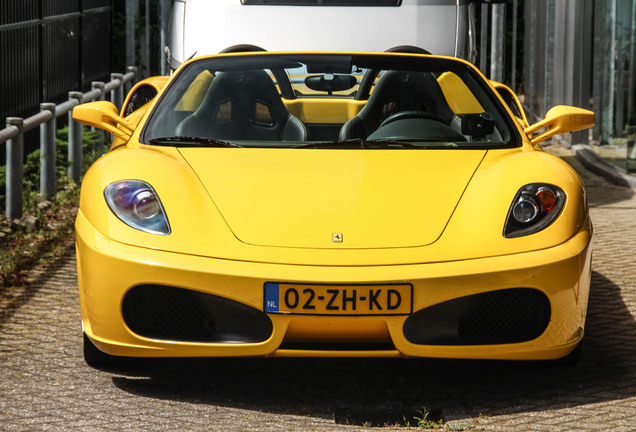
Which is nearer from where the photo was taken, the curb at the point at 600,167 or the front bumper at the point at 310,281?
the front bumper at the point at 310,281

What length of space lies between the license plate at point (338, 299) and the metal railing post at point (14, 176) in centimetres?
437

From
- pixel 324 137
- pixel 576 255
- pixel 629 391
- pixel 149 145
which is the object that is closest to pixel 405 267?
pixel 576 255

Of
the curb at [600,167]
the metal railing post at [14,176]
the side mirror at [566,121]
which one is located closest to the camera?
the side mirror at [566,121]

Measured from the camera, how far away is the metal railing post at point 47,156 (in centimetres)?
897

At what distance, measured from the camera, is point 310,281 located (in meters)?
4.10

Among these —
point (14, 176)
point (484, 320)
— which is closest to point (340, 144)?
point (484, 320)

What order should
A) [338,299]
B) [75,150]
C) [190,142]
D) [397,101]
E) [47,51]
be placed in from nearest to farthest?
[338,299] → [190,142] → [397,101] → [75,150] → [47,51]

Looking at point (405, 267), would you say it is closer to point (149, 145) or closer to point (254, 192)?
point (254, 192)

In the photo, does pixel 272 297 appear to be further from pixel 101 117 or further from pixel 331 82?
pixel 331 82

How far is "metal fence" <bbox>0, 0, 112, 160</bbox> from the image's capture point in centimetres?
1017

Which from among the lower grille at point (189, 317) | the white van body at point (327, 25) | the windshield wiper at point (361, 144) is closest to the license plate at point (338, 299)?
the lower grille at point (189, 317)

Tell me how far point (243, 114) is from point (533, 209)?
1.62 meters

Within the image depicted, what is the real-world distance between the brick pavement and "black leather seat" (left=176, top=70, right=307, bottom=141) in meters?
1.10

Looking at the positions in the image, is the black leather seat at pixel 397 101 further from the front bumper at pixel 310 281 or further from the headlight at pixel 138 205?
the front bumper at pixel 310 281
